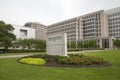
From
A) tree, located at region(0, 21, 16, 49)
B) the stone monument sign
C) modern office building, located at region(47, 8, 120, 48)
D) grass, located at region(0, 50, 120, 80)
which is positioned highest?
modern office building, located at region(47, 8, 120, 48)

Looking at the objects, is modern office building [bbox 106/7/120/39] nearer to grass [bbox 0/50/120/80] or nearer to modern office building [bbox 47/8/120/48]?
modern office building [bbox 47/8/120/48]

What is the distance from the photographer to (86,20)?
13912 centimetres

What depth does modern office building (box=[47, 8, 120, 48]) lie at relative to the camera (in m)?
126

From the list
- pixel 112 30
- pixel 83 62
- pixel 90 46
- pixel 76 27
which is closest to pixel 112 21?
pixel 112 30

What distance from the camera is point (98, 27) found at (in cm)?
13325

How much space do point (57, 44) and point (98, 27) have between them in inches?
4431

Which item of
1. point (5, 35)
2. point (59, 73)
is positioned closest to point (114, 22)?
point (5, 35)

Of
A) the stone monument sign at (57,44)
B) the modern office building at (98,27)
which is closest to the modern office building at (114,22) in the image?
the modern office building at (98,27)

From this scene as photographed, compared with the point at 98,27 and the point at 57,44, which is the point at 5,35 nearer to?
the point at 57,44

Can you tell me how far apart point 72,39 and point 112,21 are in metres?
33.4

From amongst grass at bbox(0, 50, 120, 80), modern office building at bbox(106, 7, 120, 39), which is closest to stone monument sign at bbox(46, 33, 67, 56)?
grass at bbox(0, 50, 120, 80)

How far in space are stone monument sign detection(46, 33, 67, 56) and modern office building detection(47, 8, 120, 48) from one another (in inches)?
3951

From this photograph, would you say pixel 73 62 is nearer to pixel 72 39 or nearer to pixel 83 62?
pixel 83 62

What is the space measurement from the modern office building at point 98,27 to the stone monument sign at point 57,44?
100 m
